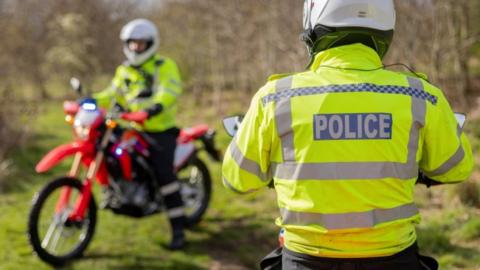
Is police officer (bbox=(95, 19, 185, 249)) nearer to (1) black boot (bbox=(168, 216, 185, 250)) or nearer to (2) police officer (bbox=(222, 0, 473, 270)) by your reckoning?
(1) black boot (bbox=(168, 216, 185, 250))

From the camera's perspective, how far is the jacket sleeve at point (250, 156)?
7.39ft

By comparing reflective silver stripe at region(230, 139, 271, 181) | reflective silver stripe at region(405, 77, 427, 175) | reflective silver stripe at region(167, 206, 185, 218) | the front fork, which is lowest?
reflective silver stripe at region(167, 206, 185, 218)

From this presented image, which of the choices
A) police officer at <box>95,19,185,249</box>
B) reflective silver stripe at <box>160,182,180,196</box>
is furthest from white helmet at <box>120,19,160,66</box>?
reflective silver stripe at <box>160,182,180,196</box>

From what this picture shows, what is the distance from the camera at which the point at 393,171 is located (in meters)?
2.14

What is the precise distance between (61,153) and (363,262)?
3.28m

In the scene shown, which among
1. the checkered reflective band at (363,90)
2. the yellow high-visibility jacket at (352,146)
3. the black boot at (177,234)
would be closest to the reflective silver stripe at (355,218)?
the yellow high-visibility jacket at (352,146)

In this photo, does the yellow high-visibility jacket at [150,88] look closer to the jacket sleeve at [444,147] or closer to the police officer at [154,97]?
the police officer at [154,97]

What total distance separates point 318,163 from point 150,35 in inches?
140

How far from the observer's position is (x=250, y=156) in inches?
90.7

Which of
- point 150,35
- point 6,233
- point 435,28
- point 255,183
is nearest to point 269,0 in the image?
point 435,28

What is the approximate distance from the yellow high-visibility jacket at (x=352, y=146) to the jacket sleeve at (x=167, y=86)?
3028 mm

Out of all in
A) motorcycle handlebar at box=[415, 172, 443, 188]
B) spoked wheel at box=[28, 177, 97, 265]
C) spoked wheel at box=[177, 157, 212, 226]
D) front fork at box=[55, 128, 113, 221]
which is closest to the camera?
motorcycle handlebar at box=[415, 172, 443, 188]

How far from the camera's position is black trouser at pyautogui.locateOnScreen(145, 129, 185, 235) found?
5391 mm

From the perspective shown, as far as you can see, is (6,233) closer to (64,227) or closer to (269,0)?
(64,227)
